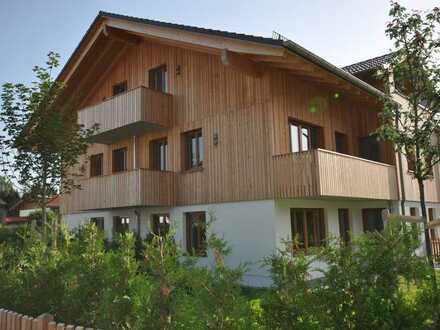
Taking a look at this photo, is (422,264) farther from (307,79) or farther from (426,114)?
(307,79)

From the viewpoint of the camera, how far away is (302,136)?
1453 centimetres

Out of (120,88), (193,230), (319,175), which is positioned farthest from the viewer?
(120,88)

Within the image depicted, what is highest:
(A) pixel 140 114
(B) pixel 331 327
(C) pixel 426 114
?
(A) pixel 140 114

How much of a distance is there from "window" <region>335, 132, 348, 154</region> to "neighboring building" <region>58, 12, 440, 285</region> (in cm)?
5

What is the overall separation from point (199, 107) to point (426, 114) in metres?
7.84

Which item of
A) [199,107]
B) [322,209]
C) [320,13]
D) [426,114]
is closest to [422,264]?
[320,13]

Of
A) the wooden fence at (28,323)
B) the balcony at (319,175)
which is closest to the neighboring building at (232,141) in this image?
the balcony at (319,175)

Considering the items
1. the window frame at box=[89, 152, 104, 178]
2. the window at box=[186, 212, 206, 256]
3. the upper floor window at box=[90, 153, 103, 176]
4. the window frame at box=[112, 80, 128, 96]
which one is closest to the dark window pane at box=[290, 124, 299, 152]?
the window at box=[186, 212, 206, 256]

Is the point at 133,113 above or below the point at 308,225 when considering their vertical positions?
above

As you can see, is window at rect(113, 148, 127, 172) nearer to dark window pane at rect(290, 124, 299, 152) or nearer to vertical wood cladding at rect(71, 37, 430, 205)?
vertical wood cladding at rect(71, 37, 430, 205)

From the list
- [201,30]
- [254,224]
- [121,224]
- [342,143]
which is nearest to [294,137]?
[254,224]

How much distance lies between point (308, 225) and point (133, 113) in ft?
25.2

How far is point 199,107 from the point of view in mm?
15305

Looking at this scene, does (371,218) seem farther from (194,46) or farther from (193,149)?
(194,46)
